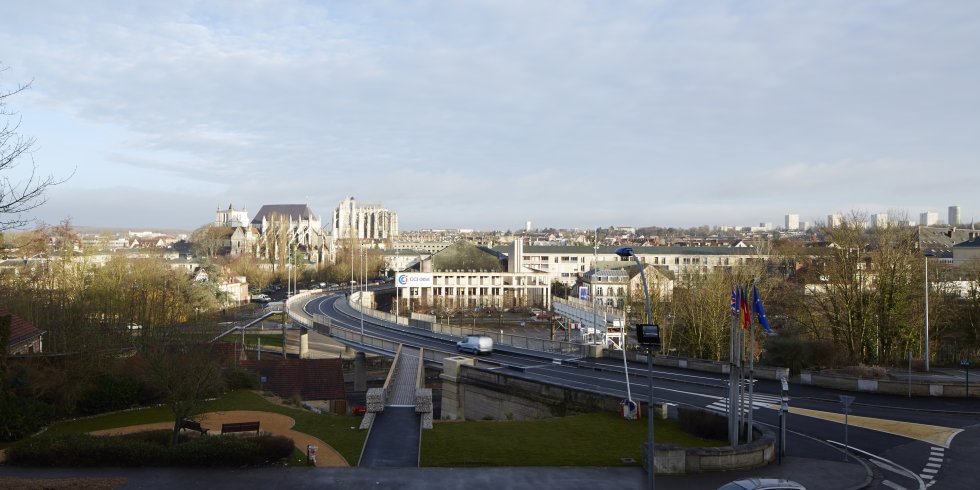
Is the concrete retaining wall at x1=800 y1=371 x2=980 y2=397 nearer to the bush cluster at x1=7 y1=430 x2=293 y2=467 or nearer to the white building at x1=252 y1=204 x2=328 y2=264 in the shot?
the bush cluster at x1=7 y1=430 x2=293 y2=467

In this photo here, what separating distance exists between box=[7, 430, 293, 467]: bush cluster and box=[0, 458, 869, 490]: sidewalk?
0.35m

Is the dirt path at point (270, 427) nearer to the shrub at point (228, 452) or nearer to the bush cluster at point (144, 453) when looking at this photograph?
the shrub at point (228, 452)

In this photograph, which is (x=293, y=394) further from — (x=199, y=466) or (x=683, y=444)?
(x=683, y=444)

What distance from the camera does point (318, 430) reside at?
24312 millimetres

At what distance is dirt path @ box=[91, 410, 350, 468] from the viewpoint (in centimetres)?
1991

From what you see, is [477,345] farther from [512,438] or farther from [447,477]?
[447,477]

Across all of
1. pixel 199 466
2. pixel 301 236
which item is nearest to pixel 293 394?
pixel 199 466

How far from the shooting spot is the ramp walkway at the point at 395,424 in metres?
19.7

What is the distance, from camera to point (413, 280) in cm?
10181

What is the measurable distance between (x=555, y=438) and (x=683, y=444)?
3.80 m

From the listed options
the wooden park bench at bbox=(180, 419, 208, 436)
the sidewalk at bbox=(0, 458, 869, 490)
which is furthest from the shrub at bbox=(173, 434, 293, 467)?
the wooden park bench at bbox=(180, 419, 208, 436)

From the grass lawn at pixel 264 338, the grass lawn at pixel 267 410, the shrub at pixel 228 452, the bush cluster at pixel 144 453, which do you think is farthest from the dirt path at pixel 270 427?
the grass lawn at pixel 264 338

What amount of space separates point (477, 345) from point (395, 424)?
18590 millimetres

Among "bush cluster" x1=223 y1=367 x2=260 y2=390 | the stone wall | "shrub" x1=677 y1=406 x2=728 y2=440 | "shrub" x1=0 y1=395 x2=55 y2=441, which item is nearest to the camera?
the stone wall
